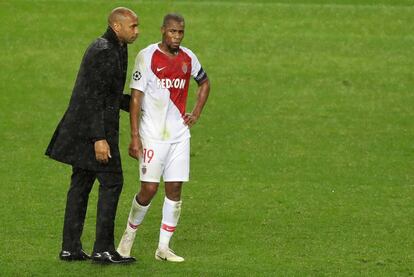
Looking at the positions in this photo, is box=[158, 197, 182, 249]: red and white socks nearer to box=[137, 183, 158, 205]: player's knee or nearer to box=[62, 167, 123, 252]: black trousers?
box=[137, 183, 158, 205]: player's knee

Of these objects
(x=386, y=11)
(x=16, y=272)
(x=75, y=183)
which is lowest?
(x=16, y=272)

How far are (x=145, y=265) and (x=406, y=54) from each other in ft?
40.0

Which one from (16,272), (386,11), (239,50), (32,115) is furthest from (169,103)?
(386,11)

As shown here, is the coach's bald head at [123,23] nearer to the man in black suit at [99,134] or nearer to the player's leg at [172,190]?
the man in black suit at [99,134]

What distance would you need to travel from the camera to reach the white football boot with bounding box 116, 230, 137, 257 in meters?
11.9

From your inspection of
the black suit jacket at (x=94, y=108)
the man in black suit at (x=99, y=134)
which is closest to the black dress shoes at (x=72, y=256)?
the man in black suit at (x=99, y=134)

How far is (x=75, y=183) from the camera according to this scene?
1188 centimetres

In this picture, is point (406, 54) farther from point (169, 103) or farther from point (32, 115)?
point (169, 103)

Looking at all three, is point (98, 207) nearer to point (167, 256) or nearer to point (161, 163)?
point (161, 163)

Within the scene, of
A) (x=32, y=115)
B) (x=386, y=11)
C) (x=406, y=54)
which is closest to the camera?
(x=32, y=115)

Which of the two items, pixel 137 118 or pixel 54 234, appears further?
pixel 54 234

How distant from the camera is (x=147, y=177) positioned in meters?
11.9

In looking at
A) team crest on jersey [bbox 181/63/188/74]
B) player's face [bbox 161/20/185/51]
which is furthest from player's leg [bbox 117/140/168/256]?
player's face [bbox 161/20/185/51]

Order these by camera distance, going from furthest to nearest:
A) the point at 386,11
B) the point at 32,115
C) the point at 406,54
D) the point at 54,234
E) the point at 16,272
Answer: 1. the point at 386,11
2. the point at 406,54
3. the point at 32,115
4. the point at 54,234
5. the point at 16,272
